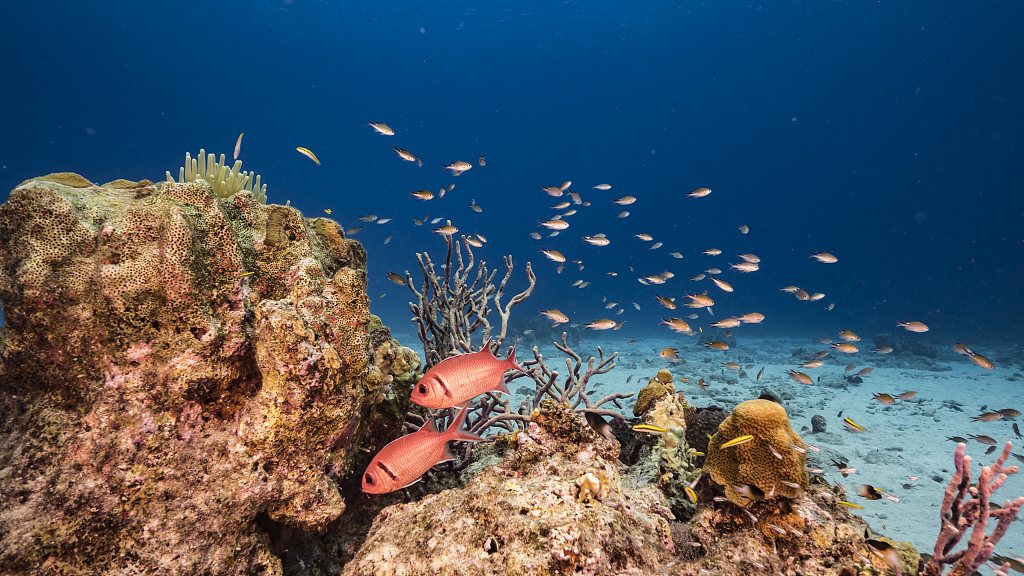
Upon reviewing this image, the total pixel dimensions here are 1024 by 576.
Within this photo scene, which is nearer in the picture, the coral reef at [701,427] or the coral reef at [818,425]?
the coral reef at [701,427]

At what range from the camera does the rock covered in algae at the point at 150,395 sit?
1644 millimetres

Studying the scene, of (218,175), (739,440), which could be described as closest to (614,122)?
(218,175)

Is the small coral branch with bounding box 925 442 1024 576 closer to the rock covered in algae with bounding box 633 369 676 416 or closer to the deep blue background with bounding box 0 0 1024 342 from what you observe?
the rock covered in algae with bounding box 633 369 676 416

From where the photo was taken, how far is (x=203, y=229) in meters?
2.05

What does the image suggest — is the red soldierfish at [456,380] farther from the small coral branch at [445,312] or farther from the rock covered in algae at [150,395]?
the small coral branch at [445,312]

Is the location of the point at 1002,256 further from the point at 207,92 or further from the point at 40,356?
the point at 207,92

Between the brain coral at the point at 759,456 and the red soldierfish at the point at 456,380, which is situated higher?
the red soldierfish at the point at 456,380

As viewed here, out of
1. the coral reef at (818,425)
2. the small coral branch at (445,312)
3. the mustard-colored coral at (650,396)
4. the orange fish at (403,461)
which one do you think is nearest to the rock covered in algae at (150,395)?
the orange fish at (403,461)

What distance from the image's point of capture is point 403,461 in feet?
6.36

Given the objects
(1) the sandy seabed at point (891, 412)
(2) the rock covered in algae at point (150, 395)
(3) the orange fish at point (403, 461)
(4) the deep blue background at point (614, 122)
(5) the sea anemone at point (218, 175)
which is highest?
(4) the deep blue background at point (614, 122)

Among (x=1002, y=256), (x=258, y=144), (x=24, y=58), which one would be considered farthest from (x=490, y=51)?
(x=1002, y=256)

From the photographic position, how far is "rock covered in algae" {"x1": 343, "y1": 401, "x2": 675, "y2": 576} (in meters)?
1.52

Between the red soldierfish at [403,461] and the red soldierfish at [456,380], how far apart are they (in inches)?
8.2

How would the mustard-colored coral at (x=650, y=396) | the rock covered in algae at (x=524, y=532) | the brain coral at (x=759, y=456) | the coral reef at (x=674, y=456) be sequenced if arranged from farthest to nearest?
the mustard-colored coral at (x=650, y=396) < the coral reef at (x=674, y=456) < the brain coral at (x=759, y=456) < the rock covered in algae at (x=524, y=532)
